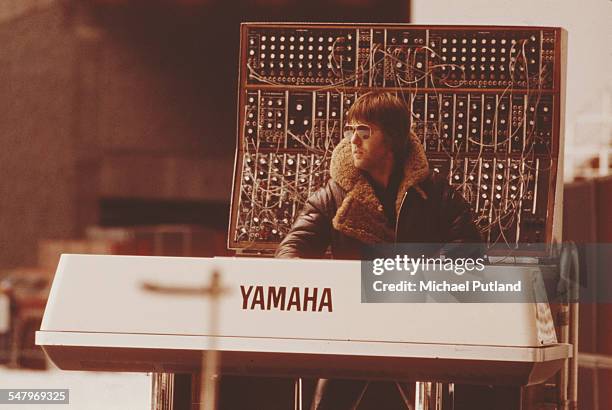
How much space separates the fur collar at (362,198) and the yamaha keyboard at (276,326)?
27 centimetres

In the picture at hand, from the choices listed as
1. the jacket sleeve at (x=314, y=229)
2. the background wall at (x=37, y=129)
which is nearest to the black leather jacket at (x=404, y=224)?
the jacket sleeve at (x=314, y=229)

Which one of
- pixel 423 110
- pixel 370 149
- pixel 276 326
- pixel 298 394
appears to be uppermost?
pixel 423 110

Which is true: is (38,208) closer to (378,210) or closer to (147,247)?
(147,247)

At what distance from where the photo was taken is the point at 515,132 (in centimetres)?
223

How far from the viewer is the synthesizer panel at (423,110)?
2.21m

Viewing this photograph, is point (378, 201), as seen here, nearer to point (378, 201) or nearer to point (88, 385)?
point (378, 201)

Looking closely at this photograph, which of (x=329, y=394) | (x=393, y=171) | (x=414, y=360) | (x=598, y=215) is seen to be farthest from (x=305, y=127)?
(x=598, y=215)

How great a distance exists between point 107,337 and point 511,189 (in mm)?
1075

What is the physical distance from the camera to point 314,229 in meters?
1.95

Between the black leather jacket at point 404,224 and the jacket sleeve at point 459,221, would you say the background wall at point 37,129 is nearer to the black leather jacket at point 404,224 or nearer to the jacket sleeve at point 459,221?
the black leather jacket at point 404,224

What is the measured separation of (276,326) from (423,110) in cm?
87

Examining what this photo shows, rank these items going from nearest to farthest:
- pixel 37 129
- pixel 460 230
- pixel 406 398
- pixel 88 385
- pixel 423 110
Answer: pixel 406 398 < pixel 460 230 < pixel 423 110 < pixel 88 385 < pixel 37 129

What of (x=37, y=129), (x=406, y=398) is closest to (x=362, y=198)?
(x=406, y=398)

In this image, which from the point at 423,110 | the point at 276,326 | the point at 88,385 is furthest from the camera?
the point at 88,385
